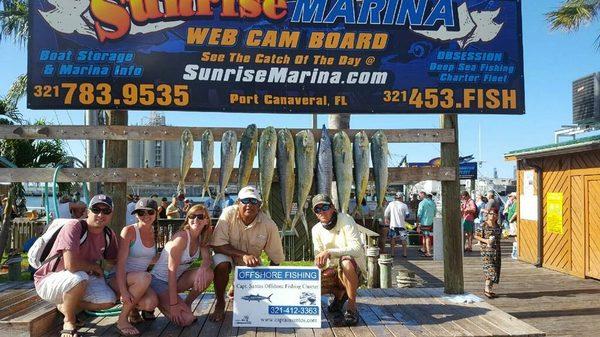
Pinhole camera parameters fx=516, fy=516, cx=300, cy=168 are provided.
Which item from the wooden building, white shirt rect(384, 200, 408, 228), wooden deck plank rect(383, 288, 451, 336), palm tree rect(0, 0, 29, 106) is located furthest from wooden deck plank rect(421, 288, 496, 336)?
palm tree rect(0, 0, 29, 106)

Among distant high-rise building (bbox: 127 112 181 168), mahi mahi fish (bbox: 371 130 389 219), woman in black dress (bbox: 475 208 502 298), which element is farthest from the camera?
distant high-rise building (bbox: 127 112 181 168)

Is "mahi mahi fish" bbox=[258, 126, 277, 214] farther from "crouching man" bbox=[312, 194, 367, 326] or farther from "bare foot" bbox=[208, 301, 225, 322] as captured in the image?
"bare foot" bbox=[208, 301, 225, 322]

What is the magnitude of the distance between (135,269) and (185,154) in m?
1.16

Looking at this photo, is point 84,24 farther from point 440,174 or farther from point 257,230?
point 440,174

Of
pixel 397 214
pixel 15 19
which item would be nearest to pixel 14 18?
pixel 15 19

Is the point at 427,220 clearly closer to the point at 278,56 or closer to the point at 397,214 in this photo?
the point at 397,214

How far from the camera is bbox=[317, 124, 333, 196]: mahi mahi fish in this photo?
15.8 ft

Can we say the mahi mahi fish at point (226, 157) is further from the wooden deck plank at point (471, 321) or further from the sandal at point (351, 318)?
the wooden deck plank at point (471, 321)

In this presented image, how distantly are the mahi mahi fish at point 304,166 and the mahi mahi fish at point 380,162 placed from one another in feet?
2.02

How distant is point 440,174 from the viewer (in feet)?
17.1

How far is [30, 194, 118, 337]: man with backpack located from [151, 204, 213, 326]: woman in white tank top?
1.33ft

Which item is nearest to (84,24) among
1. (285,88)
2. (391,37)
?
(285,88)

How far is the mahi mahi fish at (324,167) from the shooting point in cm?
481

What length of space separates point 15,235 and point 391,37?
1002 centimetres
